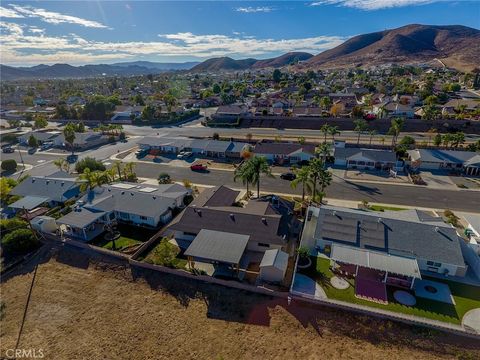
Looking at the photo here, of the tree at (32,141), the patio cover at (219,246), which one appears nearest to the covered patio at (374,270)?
the patio cover at (219,246)

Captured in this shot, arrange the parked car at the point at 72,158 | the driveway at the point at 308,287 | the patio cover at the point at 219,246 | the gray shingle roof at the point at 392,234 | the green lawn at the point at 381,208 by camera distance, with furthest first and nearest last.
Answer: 1. the parked car at the point at 72,158
2. the green lawn at the point at 381,208
3. the patio cover at the point at 219,246
4. the gray shingle roof at the point at 392,234
5. the driveway at the point at 308,287

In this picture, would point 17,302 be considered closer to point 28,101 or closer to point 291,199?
point 291,199

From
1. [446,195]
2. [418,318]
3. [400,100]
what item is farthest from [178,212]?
[400,100]

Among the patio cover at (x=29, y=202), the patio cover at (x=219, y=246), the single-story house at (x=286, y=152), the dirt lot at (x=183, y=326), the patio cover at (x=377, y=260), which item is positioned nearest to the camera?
the dirt lot at (x=183, y=326)

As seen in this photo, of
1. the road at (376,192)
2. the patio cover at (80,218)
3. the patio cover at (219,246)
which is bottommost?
the road at (376,192)

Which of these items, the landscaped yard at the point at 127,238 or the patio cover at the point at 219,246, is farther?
the landscaped yard at the point at 127,238

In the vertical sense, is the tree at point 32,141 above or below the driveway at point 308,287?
above

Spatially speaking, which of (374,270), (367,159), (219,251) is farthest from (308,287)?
(367,159)

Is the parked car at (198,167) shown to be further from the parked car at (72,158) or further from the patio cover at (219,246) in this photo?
the parked car at (72,158)
